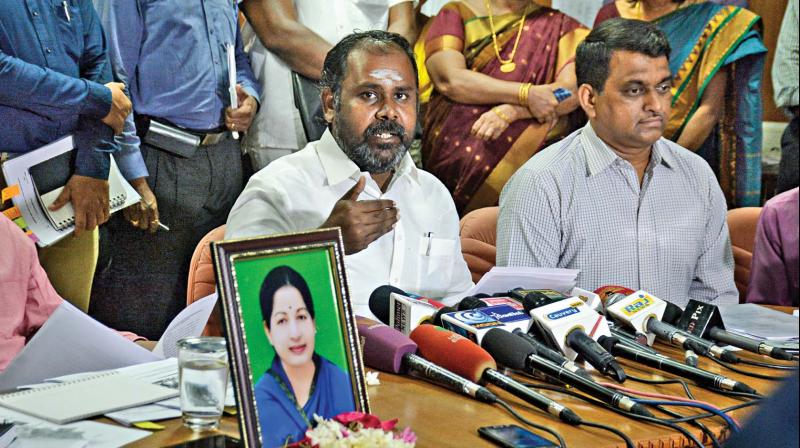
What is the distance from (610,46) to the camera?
3.12m

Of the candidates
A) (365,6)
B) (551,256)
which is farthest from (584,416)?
(365,6)

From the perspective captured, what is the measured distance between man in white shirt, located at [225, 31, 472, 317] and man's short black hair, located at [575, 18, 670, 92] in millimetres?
727

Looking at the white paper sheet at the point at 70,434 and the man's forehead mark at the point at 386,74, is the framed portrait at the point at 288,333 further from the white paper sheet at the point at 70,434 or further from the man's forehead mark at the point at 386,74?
the man's forehead mark at the point at 386,74

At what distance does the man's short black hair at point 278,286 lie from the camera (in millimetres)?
1116

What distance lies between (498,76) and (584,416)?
7.54 feet

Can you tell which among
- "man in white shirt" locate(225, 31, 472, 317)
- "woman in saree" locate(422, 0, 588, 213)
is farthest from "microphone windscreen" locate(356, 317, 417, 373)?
"woman in saree" locate(422, 0, 588, 213)

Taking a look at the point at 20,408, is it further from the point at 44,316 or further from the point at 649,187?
the point at 649,187

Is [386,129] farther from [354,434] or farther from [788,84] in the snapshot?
[788,84]

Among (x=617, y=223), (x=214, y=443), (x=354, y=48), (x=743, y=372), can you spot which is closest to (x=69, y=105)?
(x=354, y=48)

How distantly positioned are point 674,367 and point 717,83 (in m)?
2.42

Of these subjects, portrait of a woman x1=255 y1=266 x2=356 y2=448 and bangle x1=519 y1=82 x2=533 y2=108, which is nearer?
portrait of a woman x1=255 y1=266 x2=356 y2=448

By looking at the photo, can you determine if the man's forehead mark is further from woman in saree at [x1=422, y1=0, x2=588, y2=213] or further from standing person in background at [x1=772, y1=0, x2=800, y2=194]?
standing person in background at [x1=772, y1=0, x2=800, y2=194]

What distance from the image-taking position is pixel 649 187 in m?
3.05

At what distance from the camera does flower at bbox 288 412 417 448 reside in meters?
1.01
